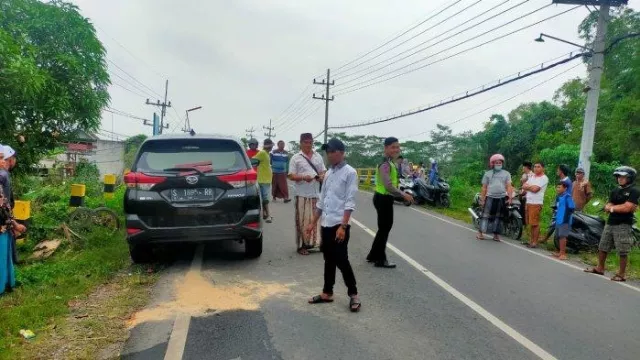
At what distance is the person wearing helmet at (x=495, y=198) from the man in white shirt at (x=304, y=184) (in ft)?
14.4

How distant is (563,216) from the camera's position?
8414 millimetres

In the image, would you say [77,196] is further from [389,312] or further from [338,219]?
[389,312]

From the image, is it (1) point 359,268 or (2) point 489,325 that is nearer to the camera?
(2) point 489,325

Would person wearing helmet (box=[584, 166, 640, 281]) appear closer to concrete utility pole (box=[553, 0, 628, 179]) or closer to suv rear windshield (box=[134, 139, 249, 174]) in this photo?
suv rear windshield (box=[134, 139, 249, 174])

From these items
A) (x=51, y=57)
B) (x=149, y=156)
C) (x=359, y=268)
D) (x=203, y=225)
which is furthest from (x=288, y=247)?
(x=51, y=57)

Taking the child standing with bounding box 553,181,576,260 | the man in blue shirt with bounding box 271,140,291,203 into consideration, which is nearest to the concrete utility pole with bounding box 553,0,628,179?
the child standing with bounding box 553,181,576,260

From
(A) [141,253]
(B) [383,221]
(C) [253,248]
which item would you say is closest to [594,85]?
(B) [383,221]

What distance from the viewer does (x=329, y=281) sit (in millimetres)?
5004

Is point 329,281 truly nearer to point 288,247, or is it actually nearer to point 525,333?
point 525,333

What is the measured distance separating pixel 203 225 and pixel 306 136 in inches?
83.1

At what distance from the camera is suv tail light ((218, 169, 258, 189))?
6.04 meters

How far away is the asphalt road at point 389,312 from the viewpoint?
12.9ft

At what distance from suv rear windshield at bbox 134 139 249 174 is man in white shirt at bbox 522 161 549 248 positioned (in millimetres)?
6107

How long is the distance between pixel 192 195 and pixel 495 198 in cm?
667
